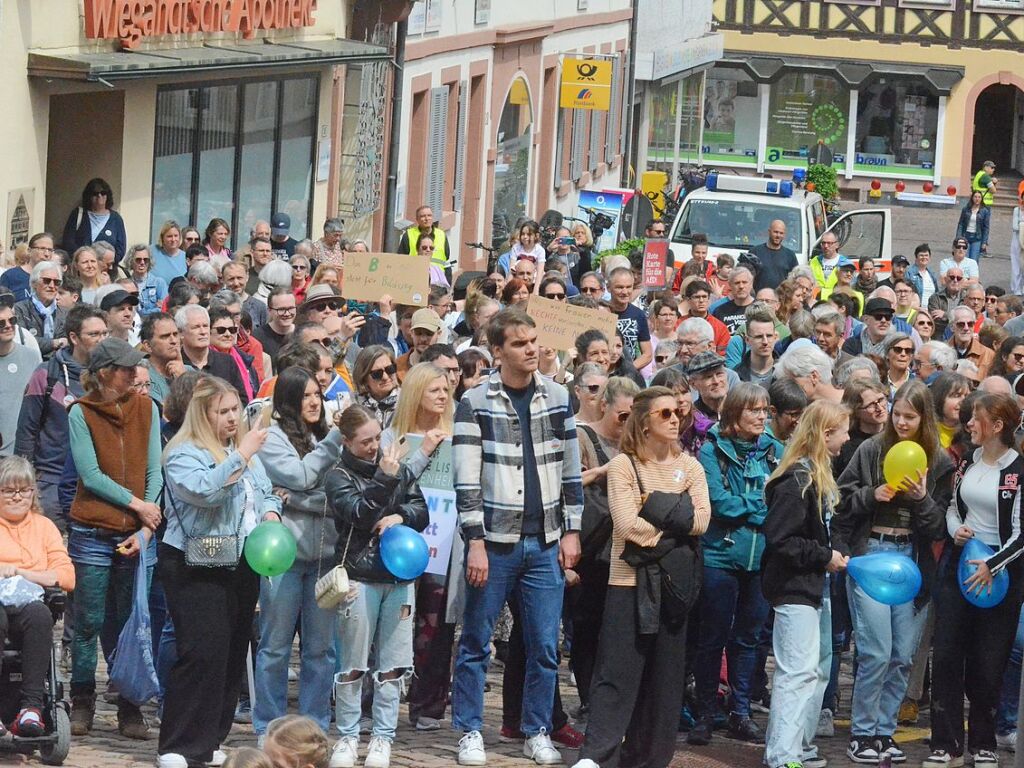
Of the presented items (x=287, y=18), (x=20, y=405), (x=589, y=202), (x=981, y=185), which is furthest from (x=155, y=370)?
(x=981, y=185)

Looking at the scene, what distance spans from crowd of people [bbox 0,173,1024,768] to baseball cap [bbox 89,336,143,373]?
0.04ft

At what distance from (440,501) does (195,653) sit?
149 centimetres

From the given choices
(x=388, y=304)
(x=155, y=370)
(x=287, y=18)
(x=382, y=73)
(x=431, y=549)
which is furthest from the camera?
(x=382, y=73)

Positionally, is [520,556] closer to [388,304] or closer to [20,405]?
[20,405]

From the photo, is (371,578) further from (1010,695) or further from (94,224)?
(94,224)

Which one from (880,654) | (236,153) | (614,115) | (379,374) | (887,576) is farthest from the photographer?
(614,115)

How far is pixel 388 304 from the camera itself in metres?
13.0

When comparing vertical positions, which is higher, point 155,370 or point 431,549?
point 155,370

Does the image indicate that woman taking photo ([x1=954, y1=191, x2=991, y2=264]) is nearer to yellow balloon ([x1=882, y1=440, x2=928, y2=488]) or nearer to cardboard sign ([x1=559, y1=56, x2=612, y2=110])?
cardboard sign ([x1=559, y1=56, x2=612, y2=110])

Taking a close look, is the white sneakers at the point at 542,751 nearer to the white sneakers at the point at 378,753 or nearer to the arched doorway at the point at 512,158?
the white sneakers at the point at 378,753

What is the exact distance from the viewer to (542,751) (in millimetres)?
8633

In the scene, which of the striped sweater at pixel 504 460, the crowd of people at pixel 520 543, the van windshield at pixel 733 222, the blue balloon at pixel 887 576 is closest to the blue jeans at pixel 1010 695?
the crowd of people at pixel 520 543

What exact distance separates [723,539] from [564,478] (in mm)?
944

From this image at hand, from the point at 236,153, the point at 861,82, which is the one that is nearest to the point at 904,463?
the point at 236,153
